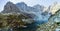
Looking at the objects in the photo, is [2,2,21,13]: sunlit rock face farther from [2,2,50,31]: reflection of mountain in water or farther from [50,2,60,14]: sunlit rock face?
[50,2,60,14]: sunlit rock face

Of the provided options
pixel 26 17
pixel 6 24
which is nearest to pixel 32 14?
pixel 26 17

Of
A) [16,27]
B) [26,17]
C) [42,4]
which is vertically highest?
[42,4]

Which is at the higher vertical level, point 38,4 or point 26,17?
point 38,4

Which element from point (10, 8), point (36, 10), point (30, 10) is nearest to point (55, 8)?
point (36, 10)

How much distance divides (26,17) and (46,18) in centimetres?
65

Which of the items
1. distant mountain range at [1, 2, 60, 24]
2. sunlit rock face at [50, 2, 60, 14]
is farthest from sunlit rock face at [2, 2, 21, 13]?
sunlit rock face at [50, 2, 60, 14]

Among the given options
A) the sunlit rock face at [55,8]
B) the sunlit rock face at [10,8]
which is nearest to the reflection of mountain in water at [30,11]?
the sunlit rock face at [10,8]

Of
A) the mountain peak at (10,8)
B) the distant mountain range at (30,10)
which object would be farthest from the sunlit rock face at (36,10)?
the mountain peak at (10,8)

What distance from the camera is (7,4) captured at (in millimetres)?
4715

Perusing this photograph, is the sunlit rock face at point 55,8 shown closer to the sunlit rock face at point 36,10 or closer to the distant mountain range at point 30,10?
the distant mountain range at point 30,10

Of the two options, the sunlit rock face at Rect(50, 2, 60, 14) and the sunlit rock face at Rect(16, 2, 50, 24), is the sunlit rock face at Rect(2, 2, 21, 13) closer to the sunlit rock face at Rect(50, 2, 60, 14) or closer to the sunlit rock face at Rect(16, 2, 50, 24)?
the sunlit rock face at Rect(16, 2, 50, 24)

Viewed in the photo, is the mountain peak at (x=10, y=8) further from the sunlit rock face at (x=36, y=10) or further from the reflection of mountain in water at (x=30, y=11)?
the sunlit rock face at (x=36, y=10)

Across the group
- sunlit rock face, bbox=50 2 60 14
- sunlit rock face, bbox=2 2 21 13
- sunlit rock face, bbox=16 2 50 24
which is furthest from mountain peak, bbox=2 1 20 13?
sunlit rock face, bbox=50 2 60 14

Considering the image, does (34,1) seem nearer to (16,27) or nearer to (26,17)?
(26,17)
